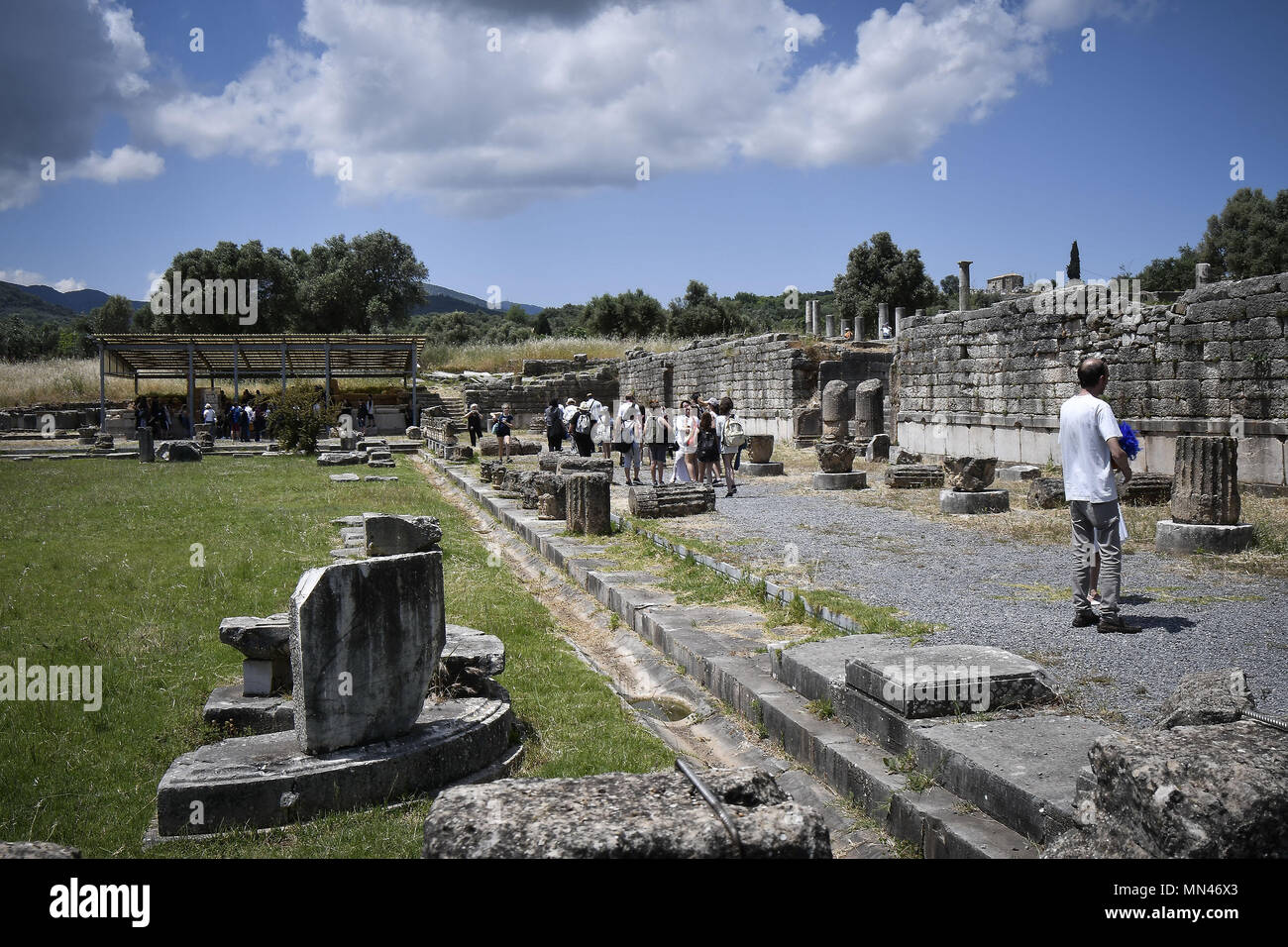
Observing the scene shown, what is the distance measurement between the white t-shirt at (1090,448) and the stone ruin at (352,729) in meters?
4.20

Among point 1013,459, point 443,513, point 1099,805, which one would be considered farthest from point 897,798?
point 1013,459

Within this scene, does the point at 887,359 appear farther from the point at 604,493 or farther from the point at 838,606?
the point at 838,606

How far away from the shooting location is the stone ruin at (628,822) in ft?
8.59

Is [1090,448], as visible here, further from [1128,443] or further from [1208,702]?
[1208,702]

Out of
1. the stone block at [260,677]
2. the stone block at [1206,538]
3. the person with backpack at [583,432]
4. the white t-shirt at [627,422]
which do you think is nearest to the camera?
the stone block at [260,677]

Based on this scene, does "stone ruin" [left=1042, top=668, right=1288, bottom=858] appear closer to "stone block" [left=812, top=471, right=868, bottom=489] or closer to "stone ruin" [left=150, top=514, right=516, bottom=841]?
"stone ruin" [left=150, top=514, right=516, bottom=841]

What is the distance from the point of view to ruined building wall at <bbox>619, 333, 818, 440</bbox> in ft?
84.9

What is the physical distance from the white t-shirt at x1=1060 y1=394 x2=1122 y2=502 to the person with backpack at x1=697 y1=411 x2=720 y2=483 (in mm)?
9758

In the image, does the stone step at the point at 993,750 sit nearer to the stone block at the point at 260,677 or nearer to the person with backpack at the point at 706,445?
the stone block at the point at 260,677

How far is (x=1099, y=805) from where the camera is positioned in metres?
2.81

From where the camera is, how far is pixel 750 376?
92.6 feet

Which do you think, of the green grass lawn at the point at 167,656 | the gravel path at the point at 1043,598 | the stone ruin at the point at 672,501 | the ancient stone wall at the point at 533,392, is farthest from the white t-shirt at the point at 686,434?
the ancient stone wall at the point at 533,392
